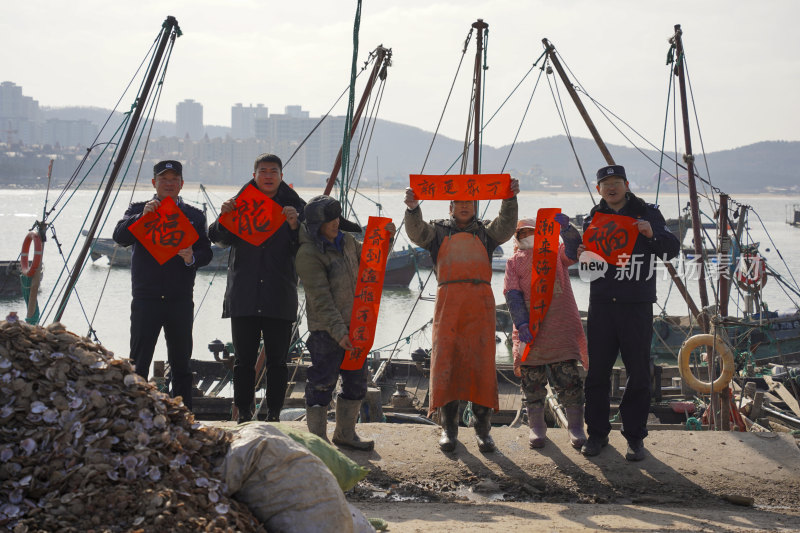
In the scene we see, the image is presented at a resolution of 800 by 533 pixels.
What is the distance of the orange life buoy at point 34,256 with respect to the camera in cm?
786

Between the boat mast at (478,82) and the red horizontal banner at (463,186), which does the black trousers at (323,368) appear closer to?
the red horizontal banner at (463,186)

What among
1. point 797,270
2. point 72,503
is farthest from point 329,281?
point 797,270

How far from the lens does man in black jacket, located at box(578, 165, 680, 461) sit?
5105 millimetres

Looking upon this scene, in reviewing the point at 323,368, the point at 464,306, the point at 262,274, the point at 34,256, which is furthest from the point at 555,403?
the point at 34,256

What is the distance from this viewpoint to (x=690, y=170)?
876 cm

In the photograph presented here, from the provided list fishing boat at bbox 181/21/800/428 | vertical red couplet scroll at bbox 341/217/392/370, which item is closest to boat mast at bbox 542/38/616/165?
fishing boat at bbox 181/21/800/428

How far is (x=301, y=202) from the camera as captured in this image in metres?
5.43

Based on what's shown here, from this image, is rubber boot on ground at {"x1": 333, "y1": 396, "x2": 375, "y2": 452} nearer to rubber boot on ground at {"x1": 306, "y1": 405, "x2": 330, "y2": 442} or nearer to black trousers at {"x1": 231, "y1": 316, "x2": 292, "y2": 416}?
rubber boot on ground at {"x1": 306, "y1": 405, "x2": 330, "y2": 442}

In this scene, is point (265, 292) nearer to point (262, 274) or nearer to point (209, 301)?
point (262, 274)

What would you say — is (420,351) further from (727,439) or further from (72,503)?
(72,503)

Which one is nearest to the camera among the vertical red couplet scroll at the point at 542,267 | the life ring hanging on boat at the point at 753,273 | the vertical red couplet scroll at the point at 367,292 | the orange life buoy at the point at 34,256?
the vertical red couplet scroll at the point at 367,292

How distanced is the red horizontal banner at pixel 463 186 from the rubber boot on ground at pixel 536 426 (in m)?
1.39

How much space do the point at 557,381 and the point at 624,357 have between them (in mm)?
451

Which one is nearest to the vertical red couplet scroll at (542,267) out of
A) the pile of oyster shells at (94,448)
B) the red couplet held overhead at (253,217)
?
the red couplet held overhead at (253,217)
